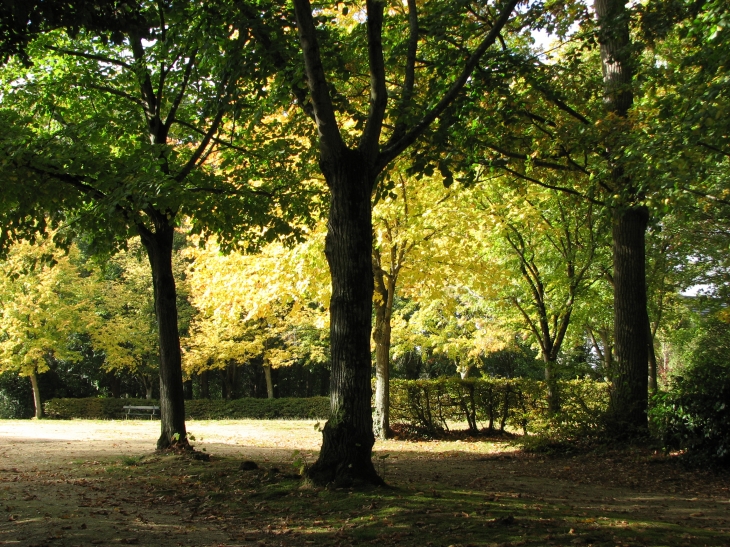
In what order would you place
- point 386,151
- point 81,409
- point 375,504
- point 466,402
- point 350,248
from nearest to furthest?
point 375,504 < point 350,248 < point 386,151 < point 466,402 < point 81,409

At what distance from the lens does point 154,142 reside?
10664 millimetres

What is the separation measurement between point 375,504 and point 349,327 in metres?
1.80

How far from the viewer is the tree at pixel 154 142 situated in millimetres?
8227

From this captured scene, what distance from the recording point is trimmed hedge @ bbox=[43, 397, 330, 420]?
28734 millimetres

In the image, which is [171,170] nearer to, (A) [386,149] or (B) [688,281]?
(A) [386,149]

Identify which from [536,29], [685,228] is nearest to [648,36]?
[536,29]

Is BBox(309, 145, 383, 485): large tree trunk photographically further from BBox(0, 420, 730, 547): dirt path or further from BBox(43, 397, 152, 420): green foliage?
BBox(43, 397, 152, 420): green foliage

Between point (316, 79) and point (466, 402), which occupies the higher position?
point (316, 79)

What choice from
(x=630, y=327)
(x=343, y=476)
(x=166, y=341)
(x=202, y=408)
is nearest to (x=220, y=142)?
(x=166, y=341)

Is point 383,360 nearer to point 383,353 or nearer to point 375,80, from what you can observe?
point 383,353

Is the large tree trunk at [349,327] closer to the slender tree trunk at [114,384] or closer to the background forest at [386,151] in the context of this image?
the background forest at [386,151]

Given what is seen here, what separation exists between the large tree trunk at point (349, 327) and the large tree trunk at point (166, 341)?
4.51m

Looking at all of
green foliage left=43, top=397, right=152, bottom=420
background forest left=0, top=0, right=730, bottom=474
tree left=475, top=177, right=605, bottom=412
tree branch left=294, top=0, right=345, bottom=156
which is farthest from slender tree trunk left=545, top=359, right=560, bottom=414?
green foliage left=43, top=397, right=152, bottom=420

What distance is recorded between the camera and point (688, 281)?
21906 millimetres
